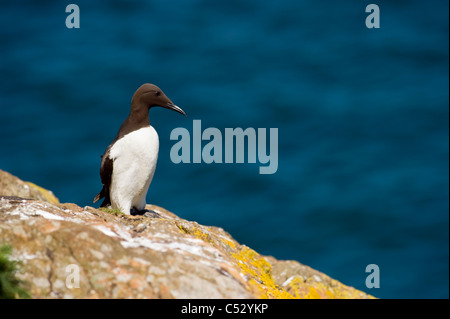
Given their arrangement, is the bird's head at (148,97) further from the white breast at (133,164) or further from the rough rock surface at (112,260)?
the rough rock surface at (112,260)

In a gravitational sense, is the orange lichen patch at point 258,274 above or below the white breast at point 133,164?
below

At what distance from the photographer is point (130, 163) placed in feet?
36.0

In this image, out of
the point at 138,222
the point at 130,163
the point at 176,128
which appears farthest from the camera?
the point at 176,128

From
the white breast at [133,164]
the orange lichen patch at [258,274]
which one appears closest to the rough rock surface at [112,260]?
the orange lichen patch at [258,274]

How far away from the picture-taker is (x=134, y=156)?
10930 millimetres

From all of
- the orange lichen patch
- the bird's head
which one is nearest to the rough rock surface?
the orange lichen patch

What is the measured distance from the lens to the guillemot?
10.9 m

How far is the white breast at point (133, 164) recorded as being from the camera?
10922mm

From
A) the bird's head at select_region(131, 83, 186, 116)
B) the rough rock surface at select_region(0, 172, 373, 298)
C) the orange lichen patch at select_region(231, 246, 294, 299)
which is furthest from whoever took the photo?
the bird's head at select_region(131, 83, 186, 116)

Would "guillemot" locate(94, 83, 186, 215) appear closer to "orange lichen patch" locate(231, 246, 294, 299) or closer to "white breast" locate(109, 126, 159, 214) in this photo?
"white breast" locate(109, 126, 159, 214)

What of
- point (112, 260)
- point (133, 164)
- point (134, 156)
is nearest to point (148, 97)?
point (134, 156)
